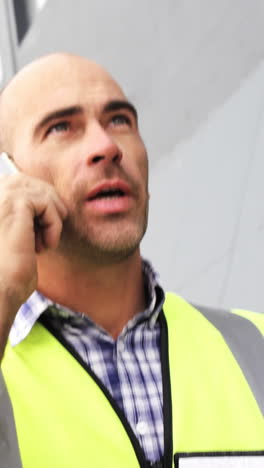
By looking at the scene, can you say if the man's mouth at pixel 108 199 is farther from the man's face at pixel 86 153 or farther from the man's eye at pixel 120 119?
the man's eye at pixel 120 119

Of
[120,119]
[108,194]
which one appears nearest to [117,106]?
[120,119]

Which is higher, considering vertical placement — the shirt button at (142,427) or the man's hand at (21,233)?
A: the man's hand at (21,233)

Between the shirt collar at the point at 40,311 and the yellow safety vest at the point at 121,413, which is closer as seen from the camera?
the yellow safety vest at the point at 121,413

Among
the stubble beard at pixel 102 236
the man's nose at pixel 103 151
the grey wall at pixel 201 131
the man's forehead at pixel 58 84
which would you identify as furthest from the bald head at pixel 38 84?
the grey wall at pixel 201 131

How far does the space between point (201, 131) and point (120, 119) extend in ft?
5.34

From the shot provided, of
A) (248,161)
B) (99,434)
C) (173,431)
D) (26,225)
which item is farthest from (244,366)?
(248,161)

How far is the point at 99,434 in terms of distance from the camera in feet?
4.01

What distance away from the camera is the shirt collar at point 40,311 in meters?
1.39

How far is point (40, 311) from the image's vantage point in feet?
4.67

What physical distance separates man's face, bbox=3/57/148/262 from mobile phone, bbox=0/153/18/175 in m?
0.02

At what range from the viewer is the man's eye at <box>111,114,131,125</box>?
1.62 meters

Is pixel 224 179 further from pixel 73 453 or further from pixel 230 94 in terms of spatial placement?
pixel 73 453

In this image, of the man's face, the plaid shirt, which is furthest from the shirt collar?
the man's face

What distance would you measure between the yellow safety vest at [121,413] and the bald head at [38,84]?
53 cm
